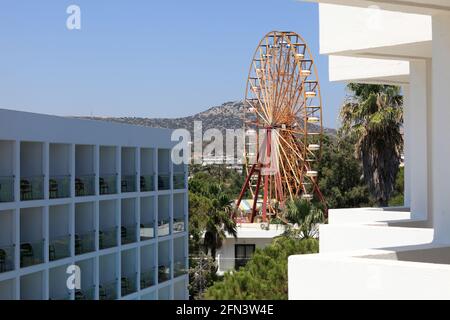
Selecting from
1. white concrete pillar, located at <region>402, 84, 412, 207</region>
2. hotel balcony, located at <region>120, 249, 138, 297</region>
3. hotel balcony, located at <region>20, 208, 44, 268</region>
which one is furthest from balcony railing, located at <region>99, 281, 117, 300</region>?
white concrete pillar, located at <region>402, 84, 412, 207</region>

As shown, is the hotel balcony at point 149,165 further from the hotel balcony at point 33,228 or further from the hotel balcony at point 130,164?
the hotel balcony at point 33,228

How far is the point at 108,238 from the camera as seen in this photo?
22391 mm

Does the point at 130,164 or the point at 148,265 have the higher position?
the point at 130,164

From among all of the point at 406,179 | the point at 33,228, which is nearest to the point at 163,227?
the point at 33,228

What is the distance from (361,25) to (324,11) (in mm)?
474

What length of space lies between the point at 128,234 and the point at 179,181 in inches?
191

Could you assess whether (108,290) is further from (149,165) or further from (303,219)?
(303,219)

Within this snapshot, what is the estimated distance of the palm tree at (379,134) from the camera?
1011 inches

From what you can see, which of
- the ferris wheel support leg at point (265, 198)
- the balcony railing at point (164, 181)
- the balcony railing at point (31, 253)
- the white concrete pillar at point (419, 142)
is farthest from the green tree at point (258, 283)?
the ferris wheel support leg at point (265, 198)

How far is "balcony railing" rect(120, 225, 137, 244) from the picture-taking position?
23405mm

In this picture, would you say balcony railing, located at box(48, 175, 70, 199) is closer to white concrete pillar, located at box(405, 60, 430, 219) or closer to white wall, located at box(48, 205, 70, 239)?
white wall, located at box(48, 205, 70, 239)

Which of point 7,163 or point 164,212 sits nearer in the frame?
point 7,163

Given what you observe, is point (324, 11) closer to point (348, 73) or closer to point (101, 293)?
point (348, 73)

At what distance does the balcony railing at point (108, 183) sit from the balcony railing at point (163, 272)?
12.7 ft
